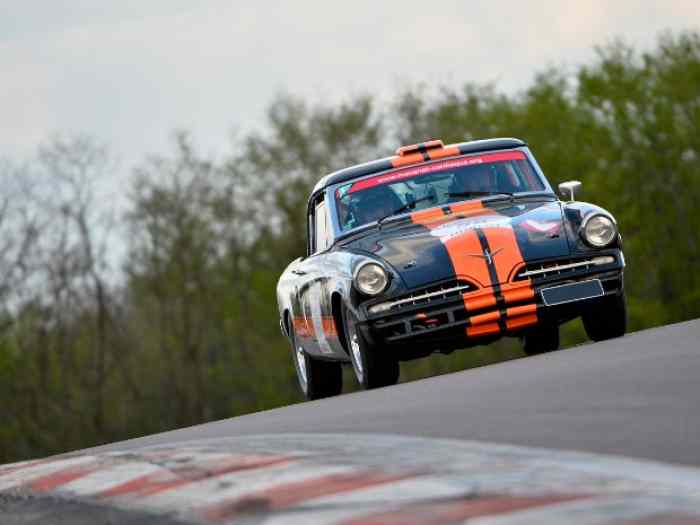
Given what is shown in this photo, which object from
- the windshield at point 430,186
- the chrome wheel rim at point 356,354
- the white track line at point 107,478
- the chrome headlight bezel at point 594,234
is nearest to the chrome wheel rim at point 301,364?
the windshield at point 430,186

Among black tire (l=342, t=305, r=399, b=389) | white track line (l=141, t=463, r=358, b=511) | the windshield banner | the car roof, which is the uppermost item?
the car roof

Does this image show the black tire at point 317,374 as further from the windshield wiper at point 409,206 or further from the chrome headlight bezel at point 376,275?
the chrome headlight bezel at point 376,275

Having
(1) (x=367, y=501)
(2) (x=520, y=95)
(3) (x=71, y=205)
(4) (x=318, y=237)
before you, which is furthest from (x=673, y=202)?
(1) (x=367, y=501)

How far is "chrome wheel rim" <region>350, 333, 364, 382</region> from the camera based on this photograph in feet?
37.3

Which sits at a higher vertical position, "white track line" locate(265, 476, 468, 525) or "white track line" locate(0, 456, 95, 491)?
"white track line" locate(0, 456, 95, 491)

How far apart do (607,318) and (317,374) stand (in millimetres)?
2980

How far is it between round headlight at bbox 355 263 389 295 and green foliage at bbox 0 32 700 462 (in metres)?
37.5

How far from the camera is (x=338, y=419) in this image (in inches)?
320

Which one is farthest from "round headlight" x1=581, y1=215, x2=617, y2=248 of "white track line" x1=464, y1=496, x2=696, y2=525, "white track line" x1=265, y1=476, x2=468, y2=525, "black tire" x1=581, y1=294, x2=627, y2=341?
"white track line" x1=464, y1=496, x2=696, y2=525

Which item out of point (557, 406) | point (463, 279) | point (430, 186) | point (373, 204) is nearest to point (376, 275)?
point (463, 279)

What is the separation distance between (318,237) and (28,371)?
3883cm

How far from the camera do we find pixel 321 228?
13258 mm

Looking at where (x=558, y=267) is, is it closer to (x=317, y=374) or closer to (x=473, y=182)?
(x=473, y=182)

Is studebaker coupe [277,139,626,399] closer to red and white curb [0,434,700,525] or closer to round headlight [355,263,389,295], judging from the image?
round headlight [355,263,389,295]
